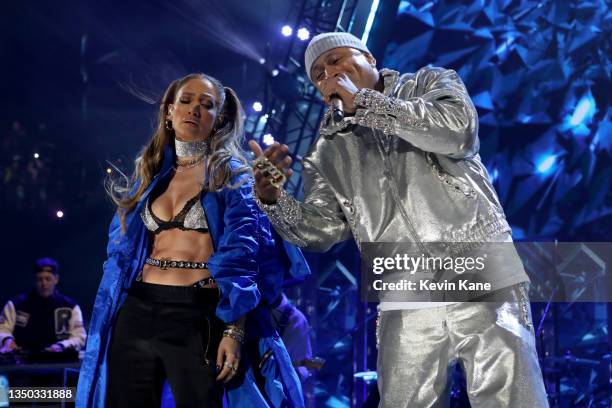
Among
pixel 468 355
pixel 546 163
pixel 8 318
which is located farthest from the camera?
pixel 546 163

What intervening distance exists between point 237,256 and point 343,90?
A: 85 cm

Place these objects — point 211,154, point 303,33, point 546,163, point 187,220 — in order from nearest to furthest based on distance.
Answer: point 187,220 < point 211,154 < point 303,33 < point 546,163

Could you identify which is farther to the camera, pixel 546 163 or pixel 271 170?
pixel 546 163

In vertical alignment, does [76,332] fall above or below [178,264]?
above

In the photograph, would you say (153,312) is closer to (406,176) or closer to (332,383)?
(406,176)

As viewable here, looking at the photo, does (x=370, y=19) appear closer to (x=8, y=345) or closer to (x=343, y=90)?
(x=8, y=345)

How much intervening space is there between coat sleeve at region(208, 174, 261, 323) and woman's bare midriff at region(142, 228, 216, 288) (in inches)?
2.9

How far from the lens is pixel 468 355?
1.77 m

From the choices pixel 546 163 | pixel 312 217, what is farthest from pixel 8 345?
pixel 546 163

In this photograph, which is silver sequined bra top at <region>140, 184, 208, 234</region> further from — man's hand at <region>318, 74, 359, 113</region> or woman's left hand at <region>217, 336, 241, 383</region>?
man's hand at <region>318, 74, 359, 113</region>

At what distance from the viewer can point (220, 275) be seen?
2441 millimetres

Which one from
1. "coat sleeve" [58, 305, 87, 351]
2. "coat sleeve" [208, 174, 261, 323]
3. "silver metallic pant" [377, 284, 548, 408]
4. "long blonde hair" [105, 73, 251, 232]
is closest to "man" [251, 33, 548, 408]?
"silver metallic pant" [377, 284, 548, 408]

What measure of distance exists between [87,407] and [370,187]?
4.32ft

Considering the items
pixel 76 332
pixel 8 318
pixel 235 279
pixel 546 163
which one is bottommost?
pixel 235 279
